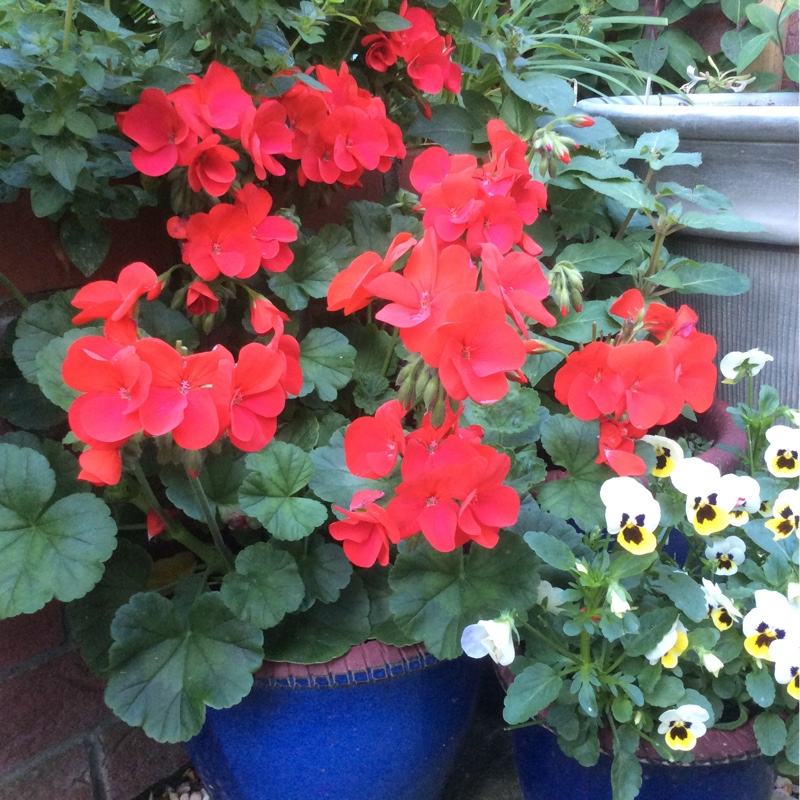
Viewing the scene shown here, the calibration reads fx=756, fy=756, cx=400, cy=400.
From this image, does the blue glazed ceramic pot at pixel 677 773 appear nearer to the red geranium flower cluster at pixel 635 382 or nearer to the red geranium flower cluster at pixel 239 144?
the red geranium flower cluster at pixel 635 382

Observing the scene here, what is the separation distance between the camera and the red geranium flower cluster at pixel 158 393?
525mm

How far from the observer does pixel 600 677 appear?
2.25ft

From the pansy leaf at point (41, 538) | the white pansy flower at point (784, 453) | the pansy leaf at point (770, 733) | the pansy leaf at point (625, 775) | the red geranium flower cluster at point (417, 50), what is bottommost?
the pansy leaf at point (625, 775)

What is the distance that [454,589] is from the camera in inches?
27.8

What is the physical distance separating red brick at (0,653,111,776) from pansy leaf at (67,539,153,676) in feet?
0.50

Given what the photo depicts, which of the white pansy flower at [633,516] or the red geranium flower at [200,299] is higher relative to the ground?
the red geranium flower at [200,299]

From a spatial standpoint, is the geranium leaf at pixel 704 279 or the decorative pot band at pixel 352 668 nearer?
the decorative pot band at pixel 352 668

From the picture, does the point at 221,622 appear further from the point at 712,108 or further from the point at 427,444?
the point at 712,108

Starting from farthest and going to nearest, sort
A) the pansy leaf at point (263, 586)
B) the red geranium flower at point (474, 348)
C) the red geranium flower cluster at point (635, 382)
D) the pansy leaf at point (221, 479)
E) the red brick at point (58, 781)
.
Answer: the red brick at point (58, 781)
the pansy leaf at point (221, 479)
the pansy leaf at point (263, 586)
the red geranium flower cluster at point (635, 382)
the red geranium flower at point (474, 348)

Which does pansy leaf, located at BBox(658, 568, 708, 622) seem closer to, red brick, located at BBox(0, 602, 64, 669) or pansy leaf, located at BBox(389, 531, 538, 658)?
pansy leaf, located at BBox(389, 531, 538, 658)

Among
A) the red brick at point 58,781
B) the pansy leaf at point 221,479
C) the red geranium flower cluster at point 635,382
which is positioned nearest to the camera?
the red geranium flower cluster at point 635,382

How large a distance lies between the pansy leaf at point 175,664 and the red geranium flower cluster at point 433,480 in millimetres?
192

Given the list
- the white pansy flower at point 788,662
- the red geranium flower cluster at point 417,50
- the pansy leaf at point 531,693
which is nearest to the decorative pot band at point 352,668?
the pansy leaf at point 531,693

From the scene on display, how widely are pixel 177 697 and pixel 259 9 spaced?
0.65m
